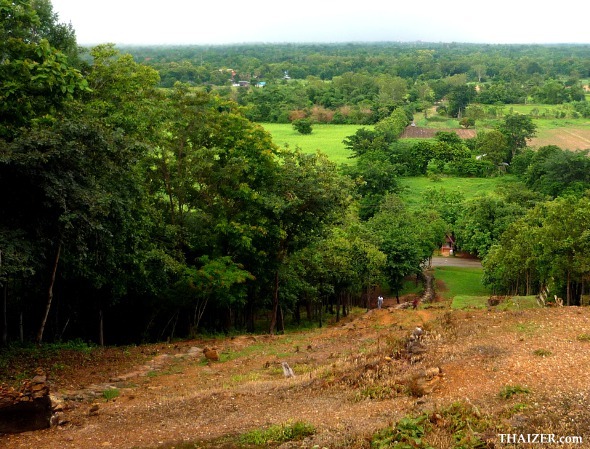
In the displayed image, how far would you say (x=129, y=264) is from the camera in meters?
17.2

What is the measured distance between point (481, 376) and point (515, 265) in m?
18.4

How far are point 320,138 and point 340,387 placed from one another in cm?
8371

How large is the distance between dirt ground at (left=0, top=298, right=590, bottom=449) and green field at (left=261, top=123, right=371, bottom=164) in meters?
62.2

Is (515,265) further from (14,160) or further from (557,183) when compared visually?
(557,183)

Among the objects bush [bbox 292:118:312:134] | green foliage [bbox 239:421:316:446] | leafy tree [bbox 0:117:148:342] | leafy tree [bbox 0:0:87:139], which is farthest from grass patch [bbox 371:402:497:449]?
bush [bbox 292:118:312:134]

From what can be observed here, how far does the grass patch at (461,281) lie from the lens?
37969 mm

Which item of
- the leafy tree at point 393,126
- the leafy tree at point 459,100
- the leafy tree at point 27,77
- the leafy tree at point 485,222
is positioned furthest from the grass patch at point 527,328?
the leafy tree at point 459,100

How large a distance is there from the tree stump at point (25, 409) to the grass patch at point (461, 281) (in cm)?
2852

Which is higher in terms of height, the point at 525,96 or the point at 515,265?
the point at 525,96

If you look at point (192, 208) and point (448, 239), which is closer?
point (192, 208)

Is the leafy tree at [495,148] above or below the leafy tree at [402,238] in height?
above

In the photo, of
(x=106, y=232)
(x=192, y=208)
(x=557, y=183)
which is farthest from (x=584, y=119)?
(x=106, y=232)

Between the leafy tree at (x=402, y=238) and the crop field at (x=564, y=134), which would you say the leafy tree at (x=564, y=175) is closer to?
the leafy tree at (x=402, y=238)

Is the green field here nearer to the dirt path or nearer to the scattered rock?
the dirt path
